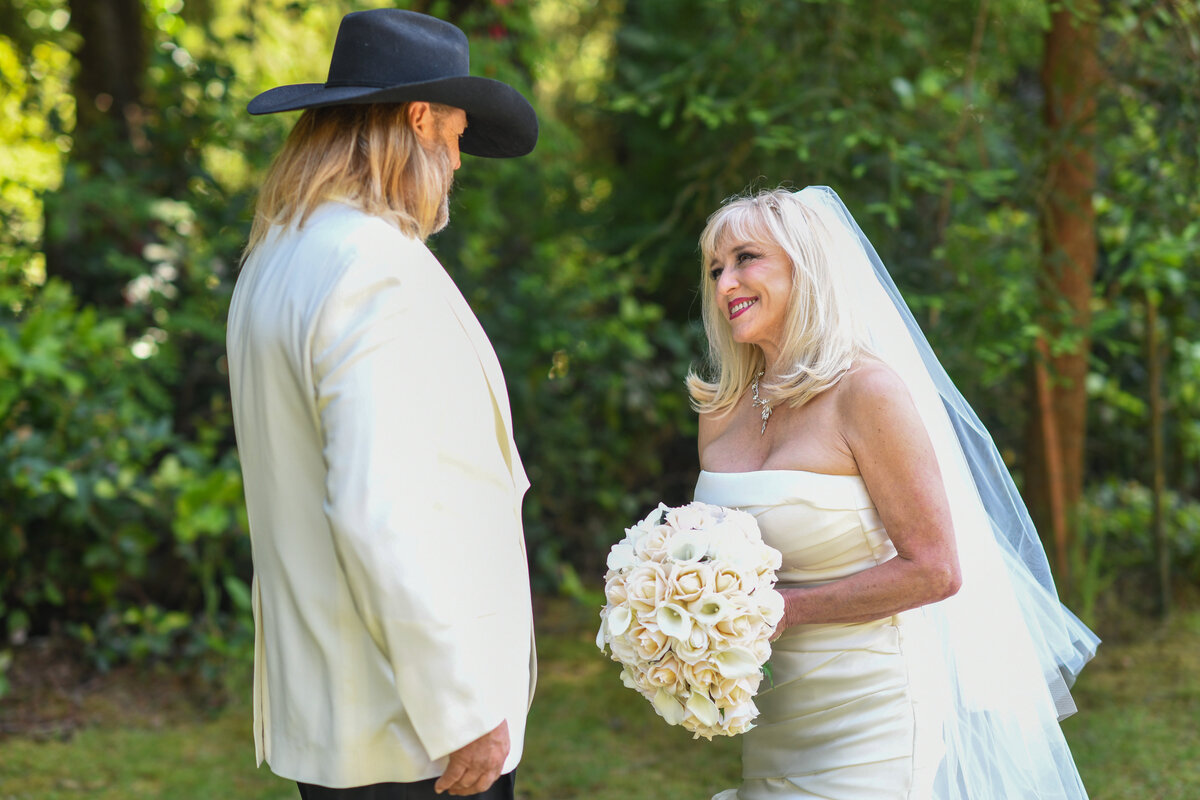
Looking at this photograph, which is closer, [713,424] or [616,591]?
[616,591]

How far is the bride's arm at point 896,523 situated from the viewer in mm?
2162

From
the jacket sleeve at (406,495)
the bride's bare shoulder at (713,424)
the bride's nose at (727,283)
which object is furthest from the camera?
the bride's bare shoulder at (713,424)

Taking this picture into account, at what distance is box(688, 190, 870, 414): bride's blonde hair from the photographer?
7.65ft

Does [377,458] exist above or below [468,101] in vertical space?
below

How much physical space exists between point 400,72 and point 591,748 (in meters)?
3.49

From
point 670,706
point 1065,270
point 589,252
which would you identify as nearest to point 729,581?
point 670,706

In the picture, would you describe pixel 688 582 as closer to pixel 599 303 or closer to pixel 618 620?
pixel 618 620

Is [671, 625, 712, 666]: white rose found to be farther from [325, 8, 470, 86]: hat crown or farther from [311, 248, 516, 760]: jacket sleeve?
[325, 8, 470, 86]: hat crown

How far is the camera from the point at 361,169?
196 cm

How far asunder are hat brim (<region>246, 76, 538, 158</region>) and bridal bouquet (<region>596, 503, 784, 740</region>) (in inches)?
36.1

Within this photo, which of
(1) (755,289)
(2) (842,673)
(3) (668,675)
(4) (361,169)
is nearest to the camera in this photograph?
(4) (361,169)

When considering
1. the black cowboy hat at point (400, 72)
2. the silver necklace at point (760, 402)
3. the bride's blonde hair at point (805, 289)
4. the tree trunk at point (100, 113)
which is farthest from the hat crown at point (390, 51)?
the tree trunk at point (100, 113)

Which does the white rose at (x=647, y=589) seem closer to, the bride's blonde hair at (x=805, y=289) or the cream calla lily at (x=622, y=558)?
the cream calla lily at (x=622, y=558)

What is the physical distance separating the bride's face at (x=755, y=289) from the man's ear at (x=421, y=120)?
80cm
